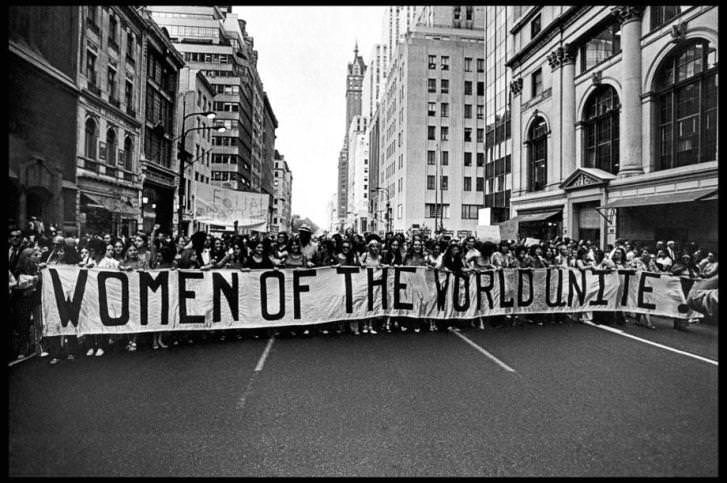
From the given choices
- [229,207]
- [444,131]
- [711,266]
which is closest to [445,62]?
[444,131]

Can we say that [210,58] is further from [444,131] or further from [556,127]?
[556,127]

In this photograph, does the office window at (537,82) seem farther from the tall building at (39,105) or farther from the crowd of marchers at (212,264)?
the tall building at (39,105)

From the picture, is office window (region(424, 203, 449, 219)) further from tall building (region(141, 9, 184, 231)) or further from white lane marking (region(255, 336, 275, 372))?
white lane marking (region(255, 336, 275, 372))

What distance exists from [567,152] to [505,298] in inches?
865

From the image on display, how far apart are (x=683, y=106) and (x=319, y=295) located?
20470 millimetres

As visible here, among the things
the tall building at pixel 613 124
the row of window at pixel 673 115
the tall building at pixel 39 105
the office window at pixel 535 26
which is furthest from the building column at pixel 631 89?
the tall building at pixel 39 105

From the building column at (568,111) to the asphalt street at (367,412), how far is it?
2295cm

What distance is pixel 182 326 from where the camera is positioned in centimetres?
698

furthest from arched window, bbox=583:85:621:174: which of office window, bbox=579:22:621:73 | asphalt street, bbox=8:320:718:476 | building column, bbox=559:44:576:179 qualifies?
asphalt street, bbox=8:320:718:476

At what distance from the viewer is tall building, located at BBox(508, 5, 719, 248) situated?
1778 centimetres

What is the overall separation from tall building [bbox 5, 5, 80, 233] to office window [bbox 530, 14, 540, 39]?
33.9 m

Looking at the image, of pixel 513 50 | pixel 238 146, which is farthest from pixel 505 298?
pixel 238 146

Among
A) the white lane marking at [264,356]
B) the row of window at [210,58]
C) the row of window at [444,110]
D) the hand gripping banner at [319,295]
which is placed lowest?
the white lane marking at [264,356]

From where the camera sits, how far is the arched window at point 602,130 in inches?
927
